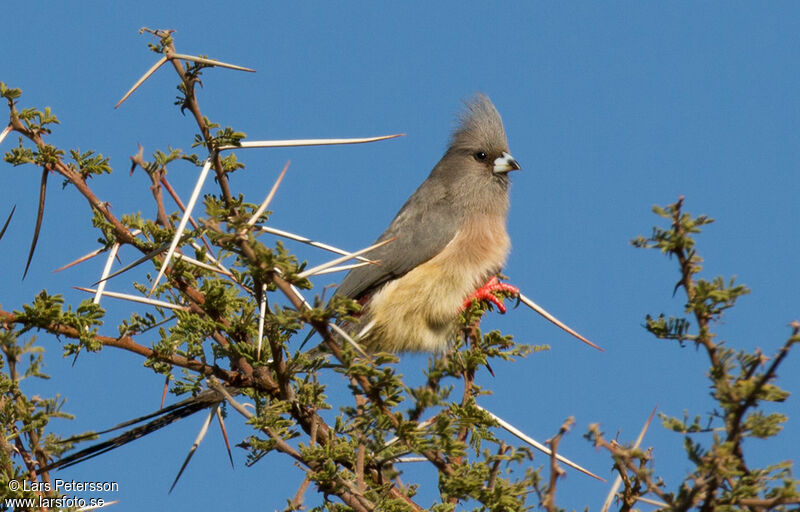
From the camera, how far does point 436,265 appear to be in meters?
6.00

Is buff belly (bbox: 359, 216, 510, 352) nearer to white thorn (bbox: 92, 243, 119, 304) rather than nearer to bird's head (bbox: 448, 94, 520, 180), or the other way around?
bird's head (bbox: 448, 94, 520, 180)

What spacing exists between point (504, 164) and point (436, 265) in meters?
1.16

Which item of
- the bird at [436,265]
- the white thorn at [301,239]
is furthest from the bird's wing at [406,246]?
the white thorn at [301,239]

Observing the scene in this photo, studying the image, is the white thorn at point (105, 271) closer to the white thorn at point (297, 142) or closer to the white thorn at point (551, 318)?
the white thorn at point (297, 142)

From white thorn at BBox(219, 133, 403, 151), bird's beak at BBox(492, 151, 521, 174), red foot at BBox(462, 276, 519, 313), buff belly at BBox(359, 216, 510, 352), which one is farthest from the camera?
bird's beak at BBox(492, 151, 521, 174)

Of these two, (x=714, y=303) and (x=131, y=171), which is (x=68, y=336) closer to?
(x=131, y=171)

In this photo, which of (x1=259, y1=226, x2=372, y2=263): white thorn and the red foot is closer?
(x1=259, y1=226, x2=372, y2=263): white thorn

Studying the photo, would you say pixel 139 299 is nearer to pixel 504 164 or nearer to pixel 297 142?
pixel 297 142

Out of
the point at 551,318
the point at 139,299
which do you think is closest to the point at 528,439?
the point at 551,318

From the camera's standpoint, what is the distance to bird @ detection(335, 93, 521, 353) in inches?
231

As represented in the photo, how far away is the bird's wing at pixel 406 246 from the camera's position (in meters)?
5.98

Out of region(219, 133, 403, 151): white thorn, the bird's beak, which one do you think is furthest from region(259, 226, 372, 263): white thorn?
the bird's beak

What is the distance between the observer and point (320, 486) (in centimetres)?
308

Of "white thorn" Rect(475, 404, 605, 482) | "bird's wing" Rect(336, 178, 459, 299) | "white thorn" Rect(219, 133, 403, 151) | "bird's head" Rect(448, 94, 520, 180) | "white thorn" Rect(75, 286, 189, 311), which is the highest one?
"bird's head" Rect(448, 94, 520, 180)
